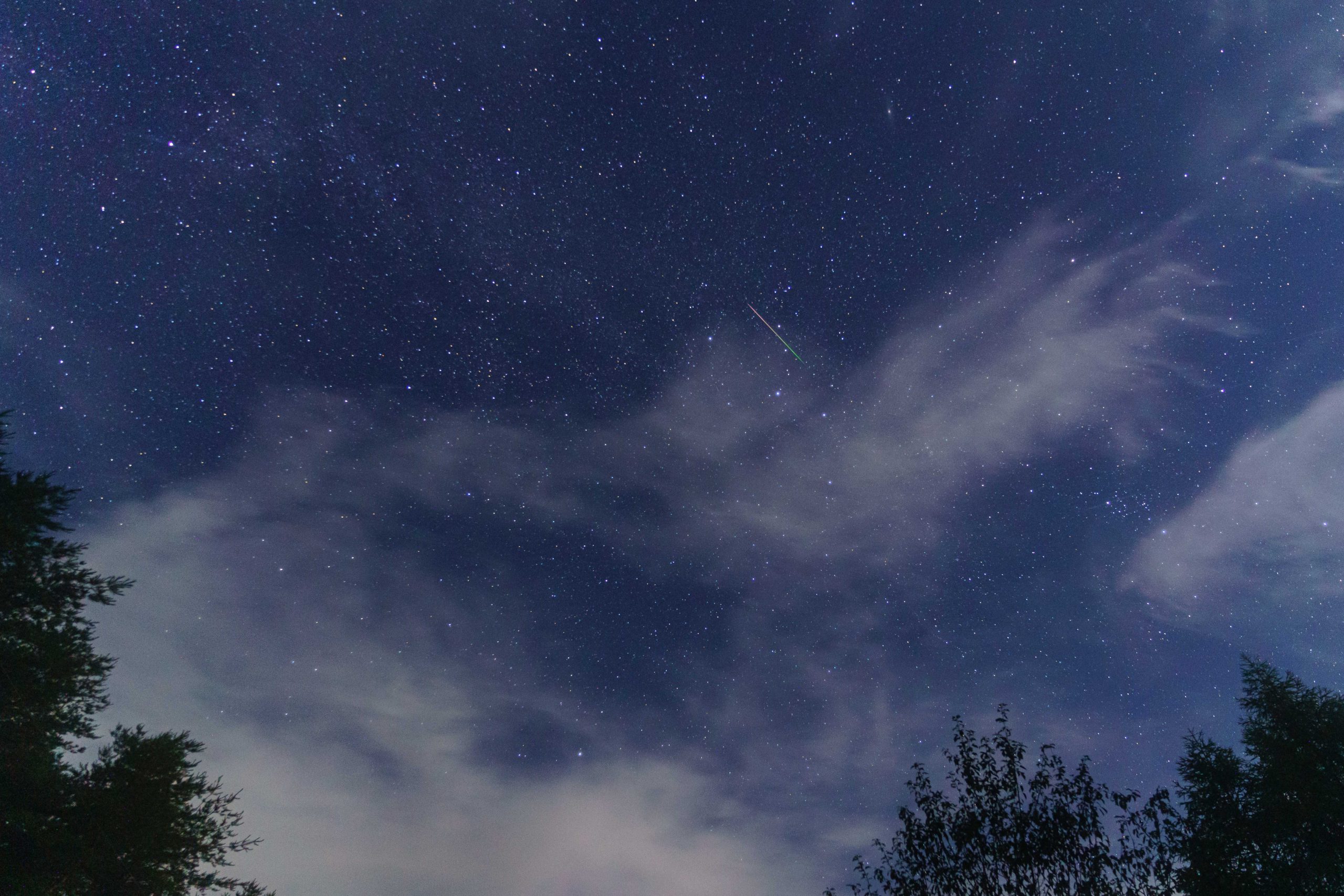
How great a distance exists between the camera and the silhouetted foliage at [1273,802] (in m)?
19.3

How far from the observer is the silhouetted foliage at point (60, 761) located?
57.5ft

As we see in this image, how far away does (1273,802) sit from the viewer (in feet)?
→ 68.7

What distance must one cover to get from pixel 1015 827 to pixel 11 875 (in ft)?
88.6

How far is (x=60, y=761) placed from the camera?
19.6 m

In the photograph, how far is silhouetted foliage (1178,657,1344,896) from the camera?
1934cm

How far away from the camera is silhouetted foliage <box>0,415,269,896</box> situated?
17516 millimetres

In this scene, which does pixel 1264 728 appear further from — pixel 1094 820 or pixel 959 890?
pixel 959 890

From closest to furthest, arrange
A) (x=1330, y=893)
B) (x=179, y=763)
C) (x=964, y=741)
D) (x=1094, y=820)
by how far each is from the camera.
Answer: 1. (x=1094, y=820)
2. (x=964, y=741)
3. (x=1330, y=893)
4. (x=179, y=763)

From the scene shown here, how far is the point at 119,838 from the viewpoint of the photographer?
754 inches

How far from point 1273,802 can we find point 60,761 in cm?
4138

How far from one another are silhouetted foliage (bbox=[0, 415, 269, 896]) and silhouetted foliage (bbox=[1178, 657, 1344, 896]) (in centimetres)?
3254

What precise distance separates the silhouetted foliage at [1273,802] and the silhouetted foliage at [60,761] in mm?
32545

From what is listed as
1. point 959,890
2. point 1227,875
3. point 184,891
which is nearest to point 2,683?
point 184,891

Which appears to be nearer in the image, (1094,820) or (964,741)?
(1094,820)
